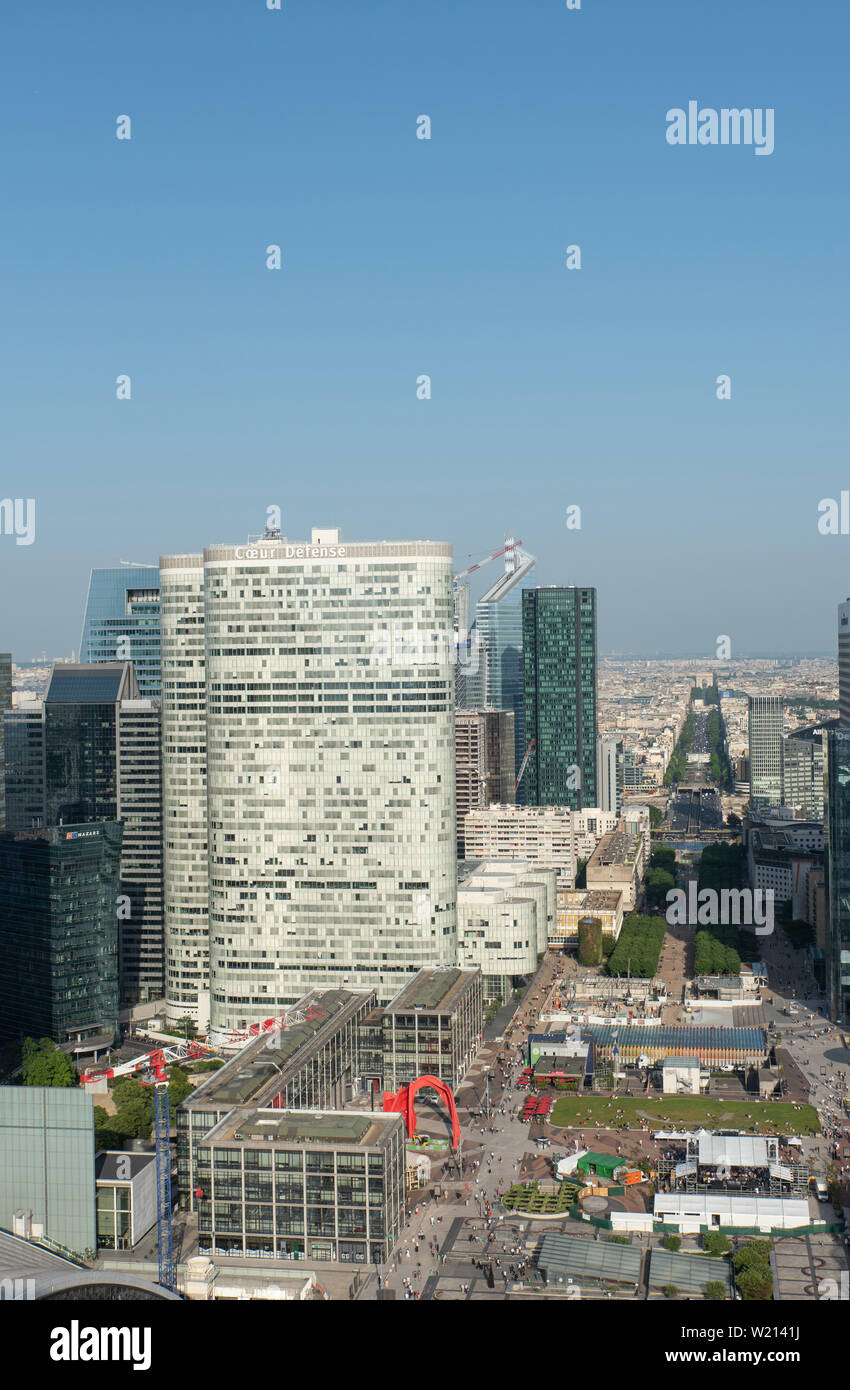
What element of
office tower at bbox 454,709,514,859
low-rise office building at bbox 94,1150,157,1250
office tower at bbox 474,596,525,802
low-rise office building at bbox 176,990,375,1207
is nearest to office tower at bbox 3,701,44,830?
low-rise office building at bbox 176,990,375,1207

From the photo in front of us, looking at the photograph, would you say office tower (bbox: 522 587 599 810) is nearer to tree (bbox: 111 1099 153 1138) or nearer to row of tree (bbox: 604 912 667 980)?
row of tree (bbox: 604 912 667 980)

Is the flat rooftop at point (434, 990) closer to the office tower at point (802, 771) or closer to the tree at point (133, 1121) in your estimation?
the tree at point (133, 1121)

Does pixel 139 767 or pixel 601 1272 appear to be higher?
pixel 139 767

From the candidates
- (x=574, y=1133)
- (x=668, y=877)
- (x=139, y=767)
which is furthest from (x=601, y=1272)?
(x=668, y=877)

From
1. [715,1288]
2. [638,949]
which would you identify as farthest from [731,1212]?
[638,949]

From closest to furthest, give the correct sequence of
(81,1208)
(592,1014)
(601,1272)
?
(601,1272), (81,1208), (592,1014)

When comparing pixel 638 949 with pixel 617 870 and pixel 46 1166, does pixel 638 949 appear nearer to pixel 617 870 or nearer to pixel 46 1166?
pixel 617 870

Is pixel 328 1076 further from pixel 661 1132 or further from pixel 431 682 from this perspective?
pixel 431 682
